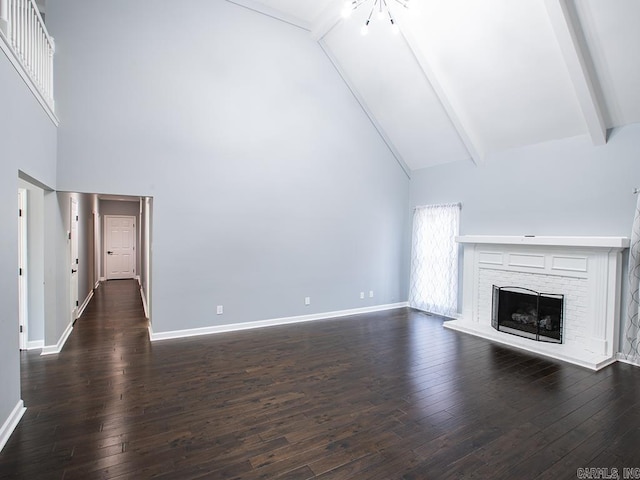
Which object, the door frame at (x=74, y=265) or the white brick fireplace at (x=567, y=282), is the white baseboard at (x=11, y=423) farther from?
the white brick fireplace at (x=567, y=282)

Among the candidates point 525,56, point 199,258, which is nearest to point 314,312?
point 199,258

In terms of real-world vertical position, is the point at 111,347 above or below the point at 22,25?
below

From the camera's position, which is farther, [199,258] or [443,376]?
[199,258]

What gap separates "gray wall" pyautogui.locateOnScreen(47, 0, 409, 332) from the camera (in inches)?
158

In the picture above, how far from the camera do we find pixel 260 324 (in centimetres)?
509

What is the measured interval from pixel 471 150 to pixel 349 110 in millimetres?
2220

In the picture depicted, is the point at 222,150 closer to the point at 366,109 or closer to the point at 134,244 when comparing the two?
the point at 366,109

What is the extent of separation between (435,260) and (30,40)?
621 cm

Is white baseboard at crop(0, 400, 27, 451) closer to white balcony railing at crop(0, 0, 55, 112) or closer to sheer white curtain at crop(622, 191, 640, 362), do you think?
Result: white balcony railing at crop(0, 0, 55, 112)

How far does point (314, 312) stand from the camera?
5.62 metres

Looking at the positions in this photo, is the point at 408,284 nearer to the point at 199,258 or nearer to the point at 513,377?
the point at 513,377

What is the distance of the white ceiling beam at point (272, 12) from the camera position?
480 centimetres

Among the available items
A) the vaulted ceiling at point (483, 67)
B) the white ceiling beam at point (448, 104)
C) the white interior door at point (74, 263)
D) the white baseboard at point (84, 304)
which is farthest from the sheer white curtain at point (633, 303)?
the white baseboard at point (84, 304)

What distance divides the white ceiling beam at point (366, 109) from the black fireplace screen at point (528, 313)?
3001 millimetres
